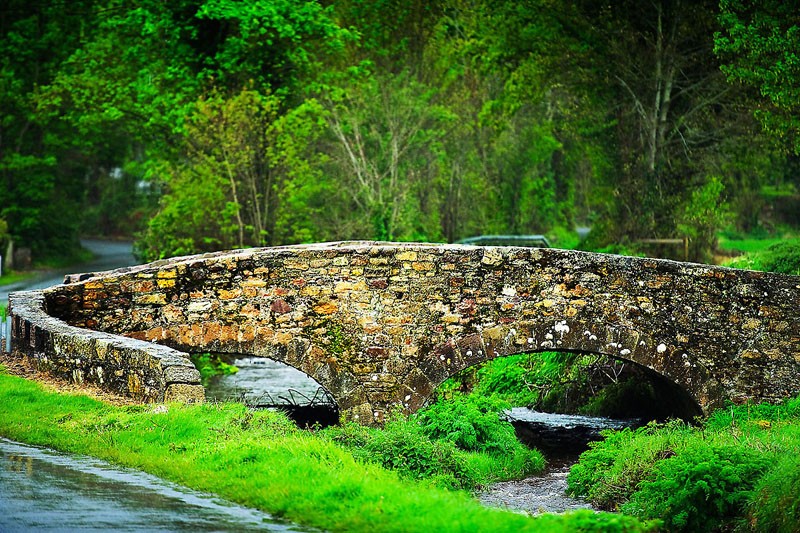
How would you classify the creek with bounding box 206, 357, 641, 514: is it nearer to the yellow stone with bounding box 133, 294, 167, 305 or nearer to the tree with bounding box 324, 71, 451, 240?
the yellow stone with bounding box 133, 294, 167, 305

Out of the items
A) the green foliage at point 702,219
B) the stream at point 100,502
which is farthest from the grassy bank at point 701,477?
the green foliage at point 702,219

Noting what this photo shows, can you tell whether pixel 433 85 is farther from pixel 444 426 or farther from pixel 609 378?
pixel 444 426

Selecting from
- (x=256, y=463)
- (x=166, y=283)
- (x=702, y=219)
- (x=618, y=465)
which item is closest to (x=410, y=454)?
(x=618, y=465)

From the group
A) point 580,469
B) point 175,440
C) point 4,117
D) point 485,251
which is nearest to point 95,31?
point 4,117

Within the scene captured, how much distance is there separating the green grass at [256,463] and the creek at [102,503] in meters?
0.30

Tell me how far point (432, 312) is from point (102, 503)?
30.4ft

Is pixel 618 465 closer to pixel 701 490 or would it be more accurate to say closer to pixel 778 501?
pixel 701 490

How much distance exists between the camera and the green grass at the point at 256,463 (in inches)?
322

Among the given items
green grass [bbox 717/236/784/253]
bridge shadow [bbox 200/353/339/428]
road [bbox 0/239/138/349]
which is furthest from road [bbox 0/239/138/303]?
green grass [bbox 717/236/784/253]

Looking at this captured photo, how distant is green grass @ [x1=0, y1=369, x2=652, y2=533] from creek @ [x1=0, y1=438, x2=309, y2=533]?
0.30 meters

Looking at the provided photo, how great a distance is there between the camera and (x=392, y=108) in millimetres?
33469

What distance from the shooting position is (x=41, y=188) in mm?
38031

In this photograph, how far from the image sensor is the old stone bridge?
633 inches

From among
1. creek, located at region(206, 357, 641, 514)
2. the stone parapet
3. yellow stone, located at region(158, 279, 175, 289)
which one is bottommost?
creek, located at region(206, 357, 641, 514)
